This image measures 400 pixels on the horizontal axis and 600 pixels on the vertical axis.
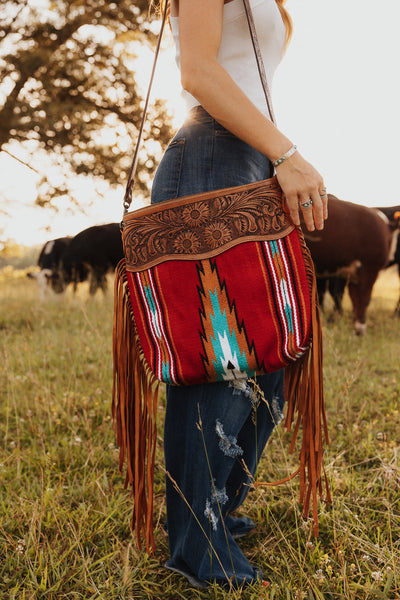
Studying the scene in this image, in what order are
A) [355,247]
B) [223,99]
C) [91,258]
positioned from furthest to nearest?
[91,258] < [355,247] < [223,99]

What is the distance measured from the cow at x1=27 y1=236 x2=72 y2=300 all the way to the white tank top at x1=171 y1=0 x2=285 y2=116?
558cm

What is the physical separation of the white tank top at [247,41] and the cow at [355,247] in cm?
318

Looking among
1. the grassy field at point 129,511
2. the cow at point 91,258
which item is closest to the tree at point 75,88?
the cow at point 91,258

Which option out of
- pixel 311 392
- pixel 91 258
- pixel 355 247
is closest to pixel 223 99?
pixel 311 392

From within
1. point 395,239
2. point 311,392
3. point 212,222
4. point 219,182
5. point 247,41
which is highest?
point 395,239

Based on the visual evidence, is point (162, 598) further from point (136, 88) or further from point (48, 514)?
point (136, 88)

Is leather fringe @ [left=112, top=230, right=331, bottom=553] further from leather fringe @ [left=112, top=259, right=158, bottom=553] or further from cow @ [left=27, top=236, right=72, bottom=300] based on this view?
cow @ [left=27, top=236, right=72, bottom=300]

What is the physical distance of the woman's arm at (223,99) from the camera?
3.08ft

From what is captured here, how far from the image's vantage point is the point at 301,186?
97 cm

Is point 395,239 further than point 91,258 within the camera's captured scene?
No

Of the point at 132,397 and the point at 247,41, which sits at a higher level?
the point at 247,41

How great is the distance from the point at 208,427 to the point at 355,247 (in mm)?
3522

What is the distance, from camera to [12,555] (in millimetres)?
1339

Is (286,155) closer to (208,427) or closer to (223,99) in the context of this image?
(223,99)
